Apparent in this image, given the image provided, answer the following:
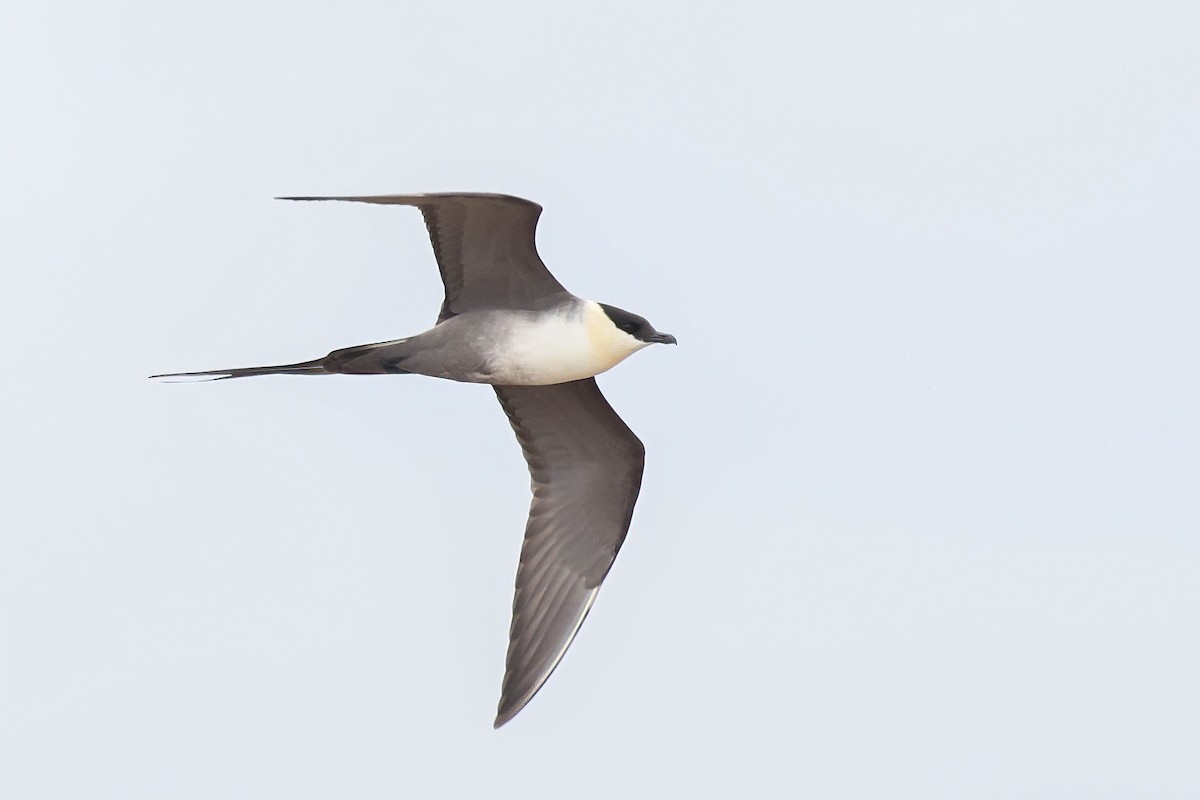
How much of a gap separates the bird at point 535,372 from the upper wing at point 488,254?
1 centimetres

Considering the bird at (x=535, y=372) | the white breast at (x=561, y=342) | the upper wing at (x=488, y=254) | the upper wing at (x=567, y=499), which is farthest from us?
the upper wing at (x=567, y=499)

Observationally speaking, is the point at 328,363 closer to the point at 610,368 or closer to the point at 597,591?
the point at 610,368

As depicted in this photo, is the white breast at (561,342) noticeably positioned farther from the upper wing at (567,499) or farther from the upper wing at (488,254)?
the upper wing at (567,499)

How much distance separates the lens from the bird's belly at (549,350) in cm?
1232

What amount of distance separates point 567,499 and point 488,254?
2.55m

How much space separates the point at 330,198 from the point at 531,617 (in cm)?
473

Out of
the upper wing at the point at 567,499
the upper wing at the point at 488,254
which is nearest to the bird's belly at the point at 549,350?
the upper wing at the point at 488,254

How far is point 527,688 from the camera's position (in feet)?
42.7

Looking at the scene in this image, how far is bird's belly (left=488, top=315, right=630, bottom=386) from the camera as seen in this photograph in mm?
12320

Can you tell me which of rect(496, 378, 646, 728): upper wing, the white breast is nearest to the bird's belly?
the white breast

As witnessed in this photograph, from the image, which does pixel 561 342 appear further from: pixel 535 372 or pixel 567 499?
pixel 567 499

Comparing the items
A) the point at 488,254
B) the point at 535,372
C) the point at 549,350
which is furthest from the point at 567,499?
the point at 488,254

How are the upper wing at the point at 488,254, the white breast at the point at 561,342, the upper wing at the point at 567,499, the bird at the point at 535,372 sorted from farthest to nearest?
the upper wing at the point at 567,499
the white breast at the point at 561,342
the bird at the point at 535,372
the upper wing at the point at 488,254

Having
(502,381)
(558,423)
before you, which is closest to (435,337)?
(502,381)
